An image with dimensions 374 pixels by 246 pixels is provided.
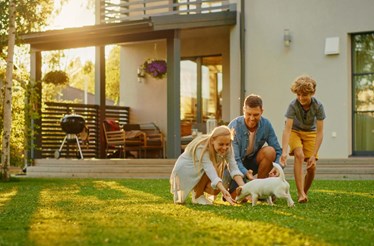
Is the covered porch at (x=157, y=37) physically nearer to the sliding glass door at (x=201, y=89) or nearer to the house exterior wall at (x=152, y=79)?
the house exterior wall at (x=152, y=79)

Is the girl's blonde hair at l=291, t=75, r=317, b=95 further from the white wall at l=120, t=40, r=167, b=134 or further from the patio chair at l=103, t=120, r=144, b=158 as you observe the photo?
the white wall at l=120, t=40, r=167, b=134

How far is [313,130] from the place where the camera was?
717 cm

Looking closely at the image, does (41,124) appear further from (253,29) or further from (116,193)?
(116,193)

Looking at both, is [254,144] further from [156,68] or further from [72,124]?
[156,68]

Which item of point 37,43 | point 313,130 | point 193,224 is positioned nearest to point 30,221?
point 193,224

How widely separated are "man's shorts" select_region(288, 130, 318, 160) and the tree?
20.5ft

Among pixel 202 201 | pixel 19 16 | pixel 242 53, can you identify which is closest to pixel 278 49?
pixel 242 53

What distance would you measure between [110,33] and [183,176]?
879 cm

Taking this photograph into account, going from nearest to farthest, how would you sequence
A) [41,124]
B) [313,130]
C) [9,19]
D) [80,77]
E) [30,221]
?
[30,221]
[313,130]
[9,19]
[41,124]
[80,77]

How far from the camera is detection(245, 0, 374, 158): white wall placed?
14.3 meters

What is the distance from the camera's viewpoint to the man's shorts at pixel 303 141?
7.10 m

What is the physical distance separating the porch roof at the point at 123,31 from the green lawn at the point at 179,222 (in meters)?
7.12

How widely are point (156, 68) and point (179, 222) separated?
1233 centimetres

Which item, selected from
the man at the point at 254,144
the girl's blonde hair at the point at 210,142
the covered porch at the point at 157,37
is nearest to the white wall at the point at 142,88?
the covered porch at the point at 157,37
